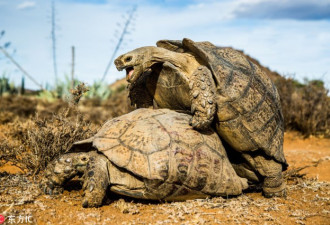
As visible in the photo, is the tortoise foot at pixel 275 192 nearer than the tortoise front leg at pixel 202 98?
No

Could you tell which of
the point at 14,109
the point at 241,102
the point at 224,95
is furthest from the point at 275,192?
the point at 14,109

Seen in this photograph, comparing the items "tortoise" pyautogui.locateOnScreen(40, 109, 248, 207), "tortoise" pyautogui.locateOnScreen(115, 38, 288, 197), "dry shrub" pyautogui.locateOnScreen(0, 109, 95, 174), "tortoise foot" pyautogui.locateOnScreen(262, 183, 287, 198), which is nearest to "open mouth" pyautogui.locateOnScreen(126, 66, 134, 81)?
"tortoise" pyautogui.locateOnScreen(115, 38, 288, 197)

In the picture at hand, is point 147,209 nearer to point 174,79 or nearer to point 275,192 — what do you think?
point 174,79

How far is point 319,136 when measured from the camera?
9977 millimetres

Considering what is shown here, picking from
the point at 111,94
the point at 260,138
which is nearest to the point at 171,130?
the point at 260,138

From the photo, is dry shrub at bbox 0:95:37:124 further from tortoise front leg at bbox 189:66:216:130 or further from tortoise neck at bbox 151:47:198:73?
tortoise front leg at bbox 189:66:216:130

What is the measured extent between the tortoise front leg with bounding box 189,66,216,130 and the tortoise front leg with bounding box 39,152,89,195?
1320mm

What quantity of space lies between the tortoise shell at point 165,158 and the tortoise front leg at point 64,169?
0.18 meters

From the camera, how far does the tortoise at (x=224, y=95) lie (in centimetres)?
380

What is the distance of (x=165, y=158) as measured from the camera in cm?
352

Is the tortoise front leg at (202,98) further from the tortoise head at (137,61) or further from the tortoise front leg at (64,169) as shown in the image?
the tortoise front leg at (64,169)

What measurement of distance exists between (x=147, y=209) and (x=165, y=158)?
0.59m

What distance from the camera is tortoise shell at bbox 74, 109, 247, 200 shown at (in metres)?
3.49

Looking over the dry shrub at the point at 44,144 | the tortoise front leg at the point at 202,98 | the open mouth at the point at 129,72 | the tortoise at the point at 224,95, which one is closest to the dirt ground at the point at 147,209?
the dry shrub at the point at 44,144
